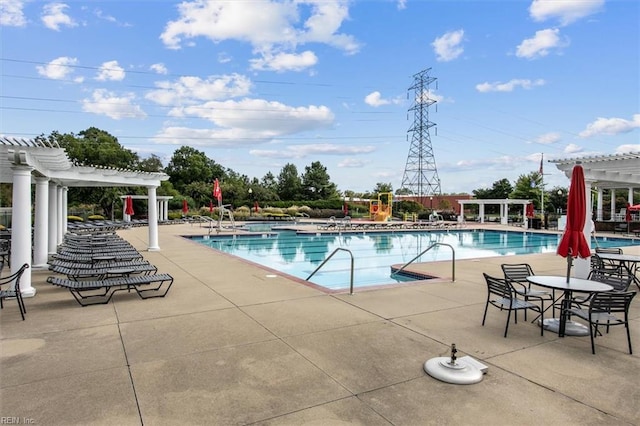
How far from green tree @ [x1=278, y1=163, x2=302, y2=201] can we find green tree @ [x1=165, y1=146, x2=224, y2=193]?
10207 millimetres

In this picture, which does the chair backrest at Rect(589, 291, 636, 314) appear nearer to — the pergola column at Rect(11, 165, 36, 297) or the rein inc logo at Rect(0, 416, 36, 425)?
the rein inc logo at Rect(0, 416, 36, 425)

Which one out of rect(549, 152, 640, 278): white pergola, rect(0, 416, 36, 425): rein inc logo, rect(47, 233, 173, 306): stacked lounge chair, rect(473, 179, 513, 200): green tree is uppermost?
rect(473, 179, 513, 200): green tree

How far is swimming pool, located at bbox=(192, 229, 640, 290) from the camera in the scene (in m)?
11.8

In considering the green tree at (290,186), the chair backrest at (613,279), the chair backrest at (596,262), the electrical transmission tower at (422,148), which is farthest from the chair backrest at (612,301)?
the green tree at (290,186)

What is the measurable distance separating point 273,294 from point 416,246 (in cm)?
1340

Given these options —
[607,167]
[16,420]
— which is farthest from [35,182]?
[607,167]

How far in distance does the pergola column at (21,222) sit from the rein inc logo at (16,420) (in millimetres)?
A: 4911

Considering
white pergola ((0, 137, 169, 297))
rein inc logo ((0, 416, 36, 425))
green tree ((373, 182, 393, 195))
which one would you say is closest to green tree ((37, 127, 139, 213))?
white pergola ((0, 137, 169, 297))

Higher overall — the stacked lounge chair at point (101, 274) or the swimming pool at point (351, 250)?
the stacked lounge chair at point (101, 274)

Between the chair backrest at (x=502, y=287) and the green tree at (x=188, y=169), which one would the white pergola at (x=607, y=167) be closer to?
the chair backrest at (x=502, y=287)

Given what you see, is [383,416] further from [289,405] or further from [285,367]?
[285,367]

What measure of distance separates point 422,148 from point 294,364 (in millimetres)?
56174

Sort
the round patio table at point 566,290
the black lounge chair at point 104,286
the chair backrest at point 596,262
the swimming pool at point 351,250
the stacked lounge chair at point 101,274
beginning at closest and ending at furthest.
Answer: the round patio table at point 566,290
the black lounge chair at point 104,286
the stacked lounge chair at point 101,274
the chair backrest at point 596,262
the swimming pool at point 351,250

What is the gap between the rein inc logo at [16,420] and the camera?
308 centimetres
